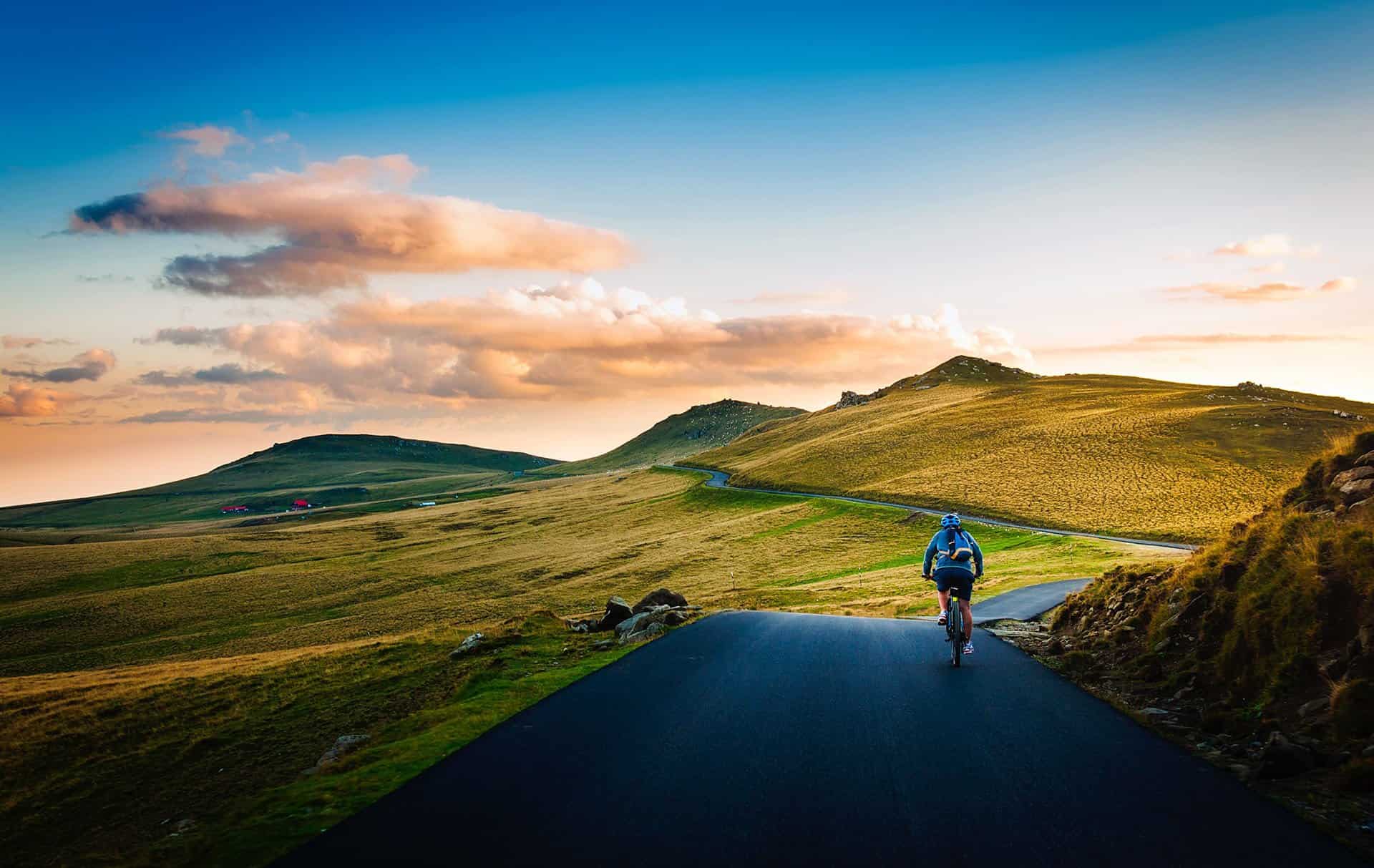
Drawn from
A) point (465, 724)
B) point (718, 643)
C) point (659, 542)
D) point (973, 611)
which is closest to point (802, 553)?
point (659, 542)

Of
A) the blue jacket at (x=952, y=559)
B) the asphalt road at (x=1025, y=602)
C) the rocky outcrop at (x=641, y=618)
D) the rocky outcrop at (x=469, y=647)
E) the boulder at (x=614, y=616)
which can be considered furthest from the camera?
the boulder at (x=614, y=616)

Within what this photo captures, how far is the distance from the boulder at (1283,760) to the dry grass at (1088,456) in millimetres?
48822

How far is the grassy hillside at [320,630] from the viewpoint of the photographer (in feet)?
55.7

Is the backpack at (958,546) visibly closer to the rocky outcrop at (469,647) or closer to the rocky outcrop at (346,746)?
the rocky outcrop at (346,746)

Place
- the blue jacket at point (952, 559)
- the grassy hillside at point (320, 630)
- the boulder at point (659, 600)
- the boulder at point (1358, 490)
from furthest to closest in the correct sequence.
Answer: the boulder at point (659, 600), the grassy hillside at point (320, 630), the blue jacket at point (952, 559), the boulder at point (1358, 490)

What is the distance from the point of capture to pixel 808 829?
7.60 meters

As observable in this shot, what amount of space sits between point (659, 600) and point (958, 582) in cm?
1474

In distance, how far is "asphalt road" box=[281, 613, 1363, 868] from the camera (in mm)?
7270

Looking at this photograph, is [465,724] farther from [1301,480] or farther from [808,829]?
[1301,480]

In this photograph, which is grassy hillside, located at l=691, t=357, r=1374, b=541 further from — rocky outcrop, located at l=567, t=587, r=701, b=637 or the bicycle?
the bicycle

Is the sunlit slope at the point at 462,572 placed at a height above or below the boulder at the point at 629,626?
below

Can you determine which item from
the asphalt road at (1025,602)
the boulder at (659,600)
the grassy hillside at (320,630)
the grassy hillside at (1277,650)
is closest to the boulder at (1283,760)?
the grassy hillside at (1277,650)

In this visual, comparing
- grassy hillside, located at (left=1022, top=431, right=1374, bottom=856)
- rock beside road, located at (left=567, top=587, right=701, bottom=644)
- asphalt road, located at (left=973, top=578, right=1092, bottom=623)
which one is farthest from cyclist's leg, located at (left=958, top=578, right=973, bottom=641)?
rock beside road, located at (left=567, top=587, right=701, bottom=644)

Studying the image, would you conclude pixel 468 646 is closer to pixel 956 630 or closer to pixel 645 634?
pixel 645 634
